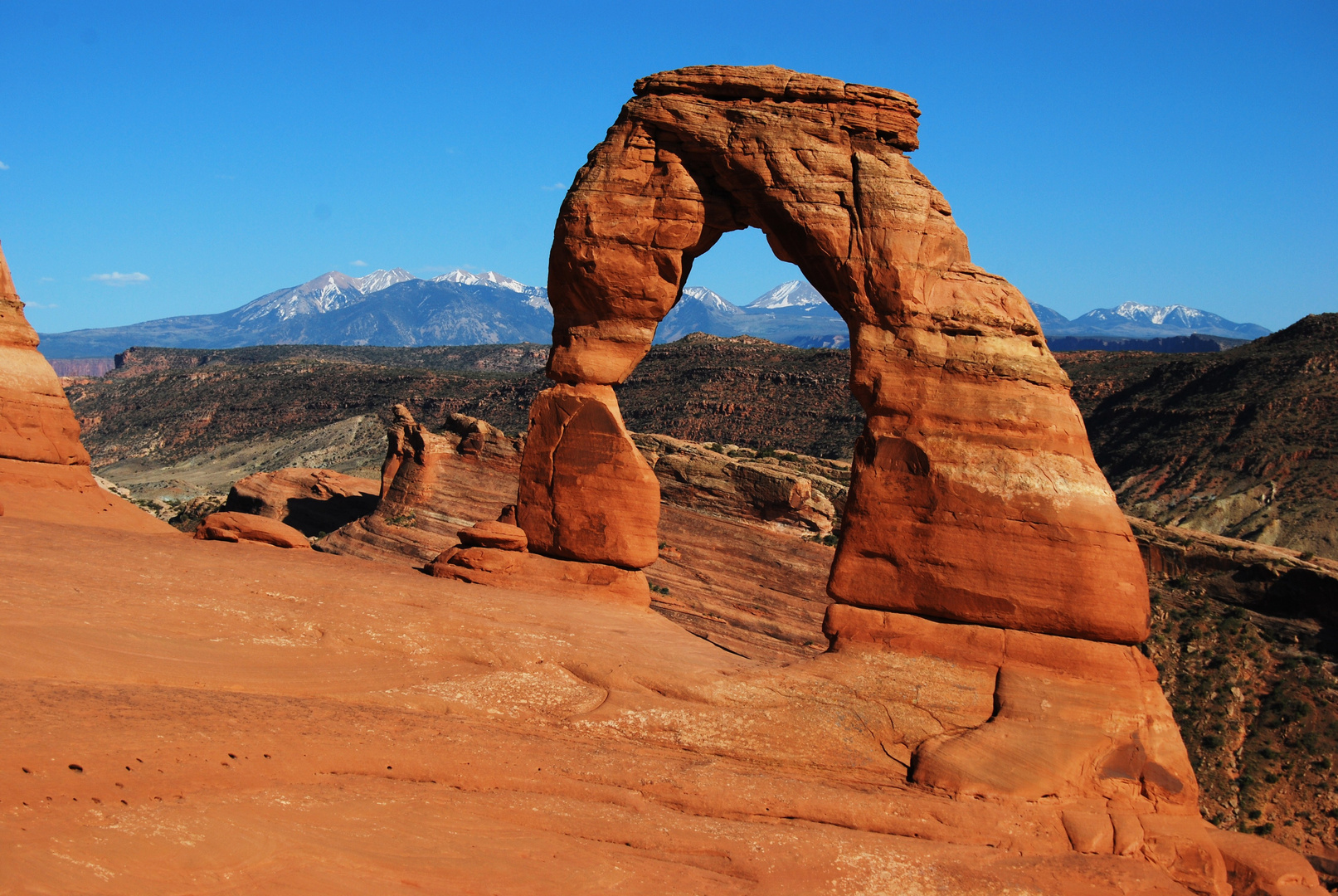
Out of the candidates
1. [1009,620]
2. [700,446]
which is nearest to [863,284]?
[1009,620]

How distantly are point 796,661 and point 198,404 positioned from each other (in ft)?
293

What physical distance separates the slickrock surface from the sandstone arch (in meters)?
1.70

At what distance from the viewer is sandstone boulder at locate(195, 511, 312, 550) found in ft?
60.8

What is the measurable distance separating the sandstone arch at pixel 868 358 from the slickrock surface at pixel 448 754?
1.70 meters

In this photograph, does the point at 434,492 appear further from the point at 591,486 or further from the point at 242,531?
the point at 591,486

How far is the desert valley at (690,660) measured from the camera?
908 centimetres

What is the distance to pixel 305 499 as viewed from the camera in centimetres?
3716

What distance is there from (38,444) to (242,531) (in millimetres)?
7285

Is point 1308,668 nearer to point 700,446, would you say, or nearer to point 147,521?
point 700,446

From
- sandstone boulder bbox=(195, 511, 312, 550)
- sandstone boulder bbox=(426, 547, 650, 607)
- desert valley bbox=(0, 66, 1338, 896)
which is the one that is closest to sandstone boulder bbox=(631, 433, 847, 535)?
desert valley bbox=(0, 66, 1338, 896)

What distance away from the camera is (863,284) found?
15281mm

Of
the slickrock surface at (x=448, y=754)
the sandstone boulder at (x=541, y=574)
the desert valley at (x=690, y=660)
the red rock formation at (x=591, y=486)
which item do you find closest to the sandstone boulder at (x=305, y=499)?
the desert valley at (x=690, y=660)

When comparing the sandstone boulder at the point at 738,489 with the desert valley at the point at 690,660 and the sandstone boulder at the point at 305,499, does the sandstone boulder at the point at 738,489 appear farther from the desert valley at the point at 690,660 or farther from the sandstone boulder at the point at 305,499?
the sandstone boulder at the point at 305,499

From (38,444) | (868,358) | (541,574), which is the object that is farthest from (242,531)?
(868,358)
